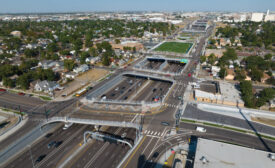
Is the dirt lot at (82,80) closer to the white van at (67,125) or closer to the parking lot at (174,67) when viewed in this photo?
the white van at (67,125)

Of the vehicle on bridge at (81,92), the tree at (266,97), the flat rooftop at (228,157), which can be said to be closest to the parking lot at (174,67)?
the tree at (266,97)

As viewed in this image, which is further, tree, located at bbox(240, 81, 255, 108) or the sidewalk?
tree, located at bbox(240, 81, 255, 108)

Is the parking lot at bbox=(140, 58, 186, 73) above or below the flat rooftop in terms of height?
above

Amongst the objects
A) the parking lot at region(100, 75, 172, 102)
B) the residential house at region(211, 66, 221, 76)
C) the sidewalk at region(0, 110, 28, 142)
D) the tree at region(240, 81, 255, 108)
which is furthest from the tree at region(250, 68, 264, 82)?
the sidewalk at region(0, 110, 28, 142)

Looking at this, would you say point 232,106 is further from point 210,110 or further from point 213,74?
point 213,74

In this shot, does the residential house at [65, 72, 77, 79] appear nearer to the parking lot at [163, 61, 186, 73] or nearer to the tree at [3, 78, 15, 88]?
the tree at [3, 78, 15, 88]

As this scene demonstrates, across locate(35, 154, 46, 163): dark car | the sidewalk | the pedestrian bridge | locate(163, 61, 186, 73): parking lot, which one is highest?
locate(163, 61, 186, 73): parking lot
